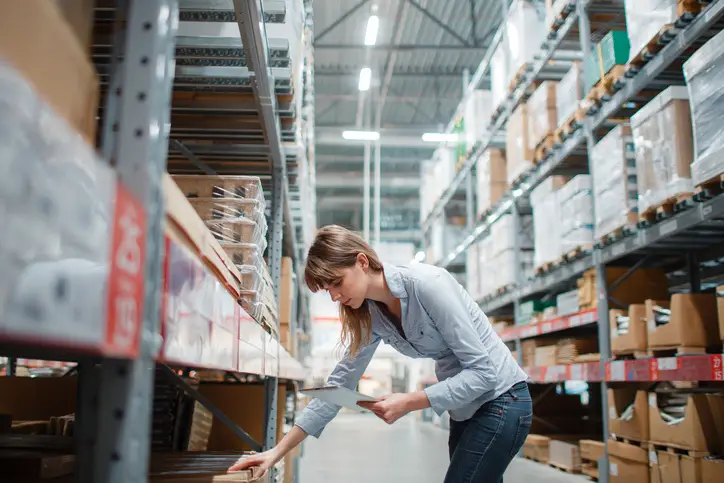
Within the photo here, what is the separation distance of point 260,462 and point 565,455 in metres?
4.86

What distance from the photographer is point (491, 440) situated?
2.24 meters

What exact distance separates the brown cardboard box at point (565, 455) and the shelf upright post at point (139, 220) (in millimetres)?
6023

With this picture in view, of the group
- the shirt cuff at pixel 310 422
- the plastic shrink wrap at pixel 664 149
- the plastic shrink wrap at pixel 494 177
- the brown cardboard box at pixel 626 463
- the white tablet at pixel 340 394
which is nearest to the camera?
the white tablet at pixel 340 394

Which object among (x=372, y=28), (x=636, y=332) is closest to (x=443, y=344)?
(x=636, y=332)

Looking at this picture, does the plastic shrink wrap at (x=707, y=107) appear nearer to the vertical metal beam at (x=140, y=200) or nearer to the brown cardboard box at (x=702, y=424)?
→ the brown cardboard box at (x=702, y=424)

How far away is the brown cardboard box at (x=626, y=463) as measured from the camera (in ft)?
15.6

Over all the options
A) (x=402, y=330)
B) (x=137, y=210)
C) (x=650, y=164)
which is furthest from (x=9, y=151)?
(x=650, y=164)

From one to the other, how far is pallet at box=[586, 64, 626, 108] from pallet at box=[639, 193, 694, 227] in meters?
1.13

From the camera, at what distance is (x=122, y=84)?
1.03m

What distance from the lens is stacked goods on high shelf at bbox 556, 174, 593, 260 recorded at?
585 cm

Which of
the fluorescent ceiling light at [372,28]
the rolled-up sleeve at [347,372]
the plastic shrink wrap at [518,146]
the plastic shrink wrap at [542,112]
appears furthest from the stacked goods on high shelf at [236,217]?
the fluorescent ceiling light at [372,28]

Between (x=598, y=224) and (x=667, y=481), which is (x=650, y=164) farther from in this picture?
(x=667, y=481)

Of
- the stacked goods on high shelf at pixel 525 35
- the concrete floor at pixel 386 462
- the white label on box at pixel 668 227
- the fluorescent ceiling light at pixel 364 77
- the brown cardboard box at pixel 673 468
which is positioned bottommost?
the concrete floor at pixel 386 462

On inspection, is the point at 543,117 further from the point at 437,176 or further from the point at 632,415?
the point at 437,176
